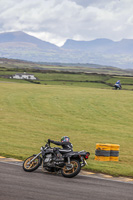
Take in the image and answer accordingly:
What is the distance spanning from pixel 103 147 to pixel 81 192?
6.98m

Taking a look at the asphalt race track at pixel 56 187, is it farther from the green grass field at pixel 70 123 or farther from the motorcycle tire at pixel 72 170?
the green grass field at pixel 70 123

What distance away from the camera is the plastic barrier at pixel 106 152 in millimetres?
18234

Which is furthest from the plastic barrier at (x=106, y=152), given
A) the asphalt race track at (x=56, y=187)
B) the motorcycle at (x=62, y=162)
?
the motorcycle at (x=62, y=162)

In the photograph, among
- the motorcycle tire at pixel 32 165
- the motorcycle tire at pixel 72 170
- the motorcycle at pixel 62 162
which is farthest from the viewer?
the motorcycle tire at pixel 32 165

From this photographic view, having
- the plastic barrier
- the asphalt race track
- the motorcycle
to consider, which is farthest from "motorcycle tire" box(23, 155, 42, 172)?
the plastic barrier

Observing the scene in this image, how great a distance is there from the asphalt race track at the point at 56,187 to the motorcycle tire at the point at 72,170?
0.70 ft

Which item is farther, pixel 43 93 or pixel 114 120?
pixel 43 93

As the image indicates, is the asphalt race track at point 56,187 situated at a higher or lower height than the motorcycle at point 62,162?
lower

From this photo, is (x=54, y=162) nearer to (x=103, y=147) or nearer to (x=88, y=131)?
(x=103, y=147)

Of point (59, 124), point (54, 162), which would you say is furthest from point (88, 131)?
point (54, 162)

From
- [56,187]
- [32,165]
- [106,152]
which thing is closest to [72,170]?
[56,187]

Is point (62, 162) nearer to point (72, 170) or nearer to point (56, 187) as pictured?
point (72, 170)

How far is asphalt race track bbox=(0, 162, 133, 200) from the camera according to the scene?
427 inches

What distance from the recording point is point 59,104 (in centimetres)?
4750
